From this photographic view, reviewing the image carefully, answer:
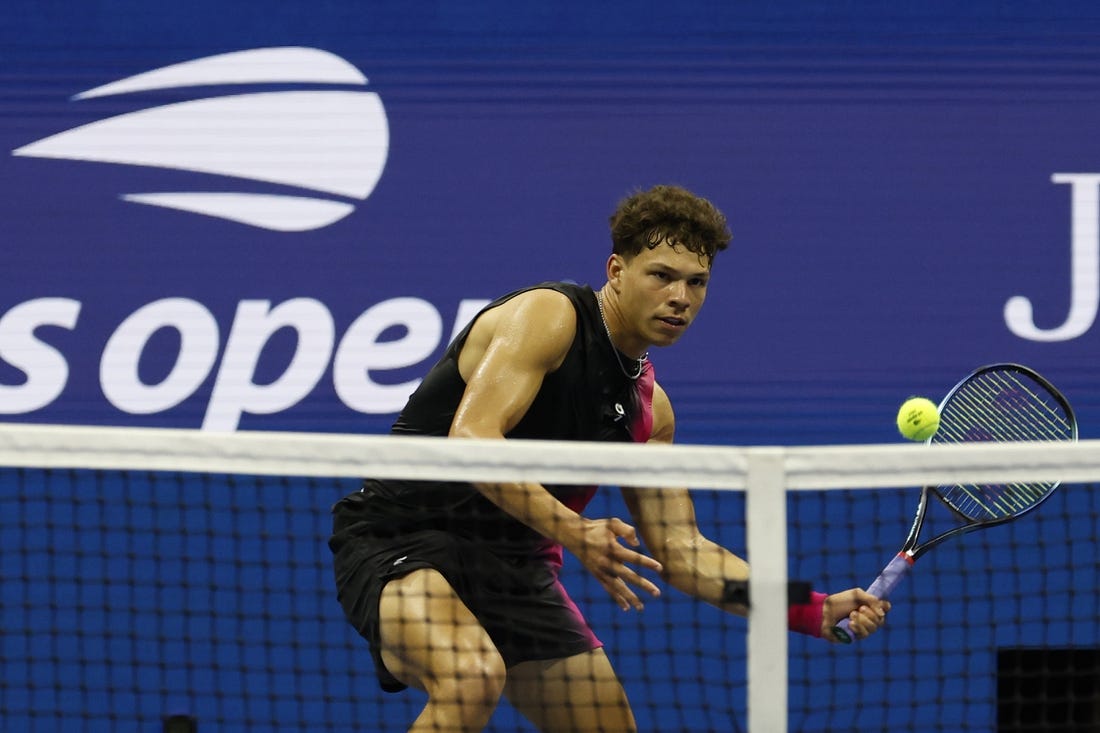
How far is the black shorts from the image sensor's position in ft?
10.1

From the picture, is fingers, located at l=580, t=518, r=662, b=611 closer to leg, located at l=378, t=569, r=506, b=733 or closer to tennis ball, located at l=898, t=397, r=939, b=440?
leg, located at l=378, t=569, r=506, b=733

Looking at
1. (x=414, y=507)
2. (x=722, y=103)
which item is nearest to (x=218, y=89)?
(x=722, y=103)

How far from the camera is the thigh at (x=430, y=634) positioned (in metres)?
2.85

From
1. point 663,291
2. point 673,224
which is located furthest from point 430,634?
point 673,224

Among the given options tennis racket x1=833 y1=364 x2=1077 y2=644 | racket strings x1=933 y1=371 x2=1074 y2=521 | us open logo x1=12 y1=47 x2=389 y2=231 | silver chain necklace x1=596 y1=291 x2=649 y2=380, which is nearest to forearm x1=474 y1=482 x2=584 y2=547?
silver chain necklace x1=596 y1=291 x2=649 y2=380

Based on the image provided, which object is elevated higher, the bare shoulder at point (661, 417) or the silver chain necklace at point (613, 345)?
the silver chain necklace at point (613, 345)

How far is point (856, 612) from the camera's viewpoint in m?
3.02

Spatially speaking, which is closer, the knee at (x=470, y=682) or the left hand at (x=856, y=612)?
the knee at (x=470, y=682)

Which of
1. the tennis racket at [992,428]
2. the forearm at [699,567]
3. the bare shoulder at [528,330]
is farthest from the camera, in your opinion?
the tennis racket at [992,428]

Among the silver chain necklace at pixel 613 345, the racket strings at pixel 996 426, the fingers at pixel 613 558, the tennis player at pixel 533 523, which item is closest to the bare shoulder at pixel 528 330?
the tennis player at pixel 533 523

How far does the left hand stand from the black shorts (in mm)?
585

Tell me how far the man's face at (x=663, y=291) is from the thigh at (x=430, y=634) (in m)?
0.71

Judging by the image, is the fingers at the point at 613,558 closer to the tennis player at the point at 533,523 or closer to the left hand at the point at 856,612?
the tennis player at the point at 533,523

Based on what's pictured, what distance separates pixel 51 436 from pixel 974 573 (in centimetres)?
307
